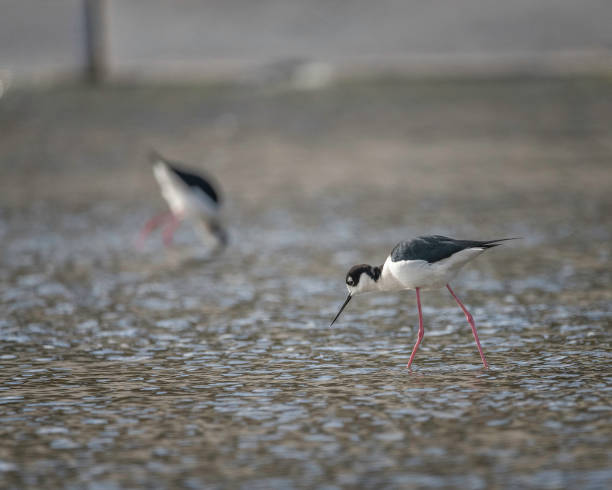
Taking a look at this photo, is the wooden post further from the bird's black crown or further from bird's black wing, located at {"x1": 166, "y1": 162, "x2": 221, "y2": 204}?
the bird's black crown

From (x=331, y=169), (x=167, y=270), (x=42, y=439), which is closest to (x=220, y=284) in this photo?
(x=167, y=270)

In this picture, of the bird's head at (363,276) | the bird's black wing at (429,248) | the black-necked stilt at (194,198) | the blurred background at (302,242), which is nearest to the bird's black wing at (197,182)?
the black-necked stilt at (194,198)

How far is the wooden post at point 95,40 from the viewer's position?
30.6 metres

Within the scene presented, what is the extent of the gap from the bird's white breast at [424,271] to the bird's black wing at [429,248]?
0.09 ft

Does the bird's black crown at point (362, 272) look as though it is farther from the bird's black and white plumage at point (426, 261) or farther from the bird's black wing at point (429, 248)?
the bird's black wing at point (429, 248)

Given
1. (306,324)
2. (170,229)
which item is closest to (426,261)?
(306,324)

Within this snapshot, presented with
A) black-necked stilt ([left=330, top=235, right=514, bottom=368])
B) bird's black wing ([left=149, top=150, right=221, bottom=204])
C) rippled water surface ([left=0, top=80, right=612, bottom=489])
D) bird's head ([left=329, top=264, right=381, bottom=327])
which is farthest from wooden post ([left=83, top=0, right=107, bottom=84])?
black-necked stilt ([left=330, top=235, right=514, bottom=368])

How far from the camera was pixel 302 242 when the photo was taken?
13.5 meters

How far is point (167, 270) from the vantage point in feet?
40.3

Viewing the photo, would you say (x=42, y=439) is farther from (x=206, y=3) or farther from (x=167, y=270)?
(x=206, y=3)

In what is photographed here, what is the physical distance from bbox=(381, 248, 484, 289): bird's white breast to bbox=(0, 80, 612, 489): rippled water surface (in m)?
0.55

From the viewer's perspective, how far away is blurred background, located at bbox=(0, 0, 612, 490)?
247 inches

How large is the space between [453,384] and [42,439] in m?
2.50

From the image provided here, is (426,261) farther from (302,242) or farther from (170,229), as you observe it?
(170,229)
